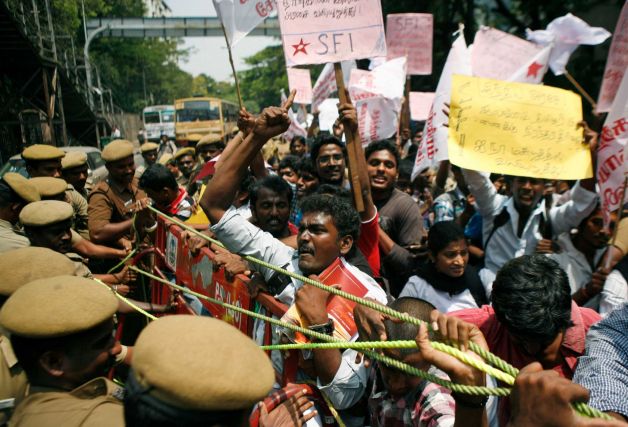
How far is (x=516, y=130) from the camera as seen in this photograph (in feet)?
11.2

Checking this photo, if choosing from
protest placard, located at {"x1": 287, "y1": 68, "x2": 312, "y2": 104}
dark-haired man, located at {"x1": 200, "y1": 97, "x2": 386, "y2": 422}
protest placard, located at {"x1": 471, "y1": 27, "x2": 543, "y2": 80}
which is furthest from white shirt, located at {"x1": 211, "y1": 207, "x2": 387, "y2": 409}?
protest placard, located at {"x1": 287, "y1": 68, "x2": 312, "y2": 104}

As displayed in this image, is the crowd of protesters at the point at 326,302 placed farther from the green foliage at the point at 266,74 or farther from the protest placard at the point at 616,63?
the green foliage at the point at 266,74

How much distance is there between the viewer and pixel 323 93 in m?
7.82

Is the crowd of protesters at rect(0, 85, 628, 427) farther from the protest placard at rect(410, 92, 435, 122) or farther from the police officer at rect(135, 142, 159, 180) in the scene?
the police officer at rect(135, 142, 159, 180)

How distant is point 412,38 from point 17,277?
21.3 feet

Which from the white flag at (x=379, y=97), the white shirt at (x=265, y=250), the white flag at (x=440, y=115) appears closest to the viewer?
the white shirt at (x=265, y=250)

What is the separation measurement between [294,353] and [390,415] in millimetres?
506

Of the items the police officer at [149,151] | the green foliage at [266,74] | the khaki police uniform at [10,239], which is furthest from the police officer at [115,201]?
the green foliage at [266,74]

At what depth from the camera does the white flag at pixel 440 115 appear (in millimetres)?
4535

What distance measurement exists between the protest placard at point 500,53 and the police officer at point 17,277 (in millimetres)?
3995

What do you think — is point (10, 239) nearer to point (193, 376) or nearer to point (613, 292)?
point (193, 376)

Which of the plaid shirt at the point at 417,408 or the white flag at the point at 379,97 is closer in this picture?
the plaid shirt at the point at 417,408

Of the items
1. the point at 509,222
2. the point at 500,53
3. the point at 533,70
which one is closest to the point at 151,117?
the point at 500,53

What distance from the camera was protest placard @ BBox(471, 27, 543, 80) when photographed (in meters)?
4.74
